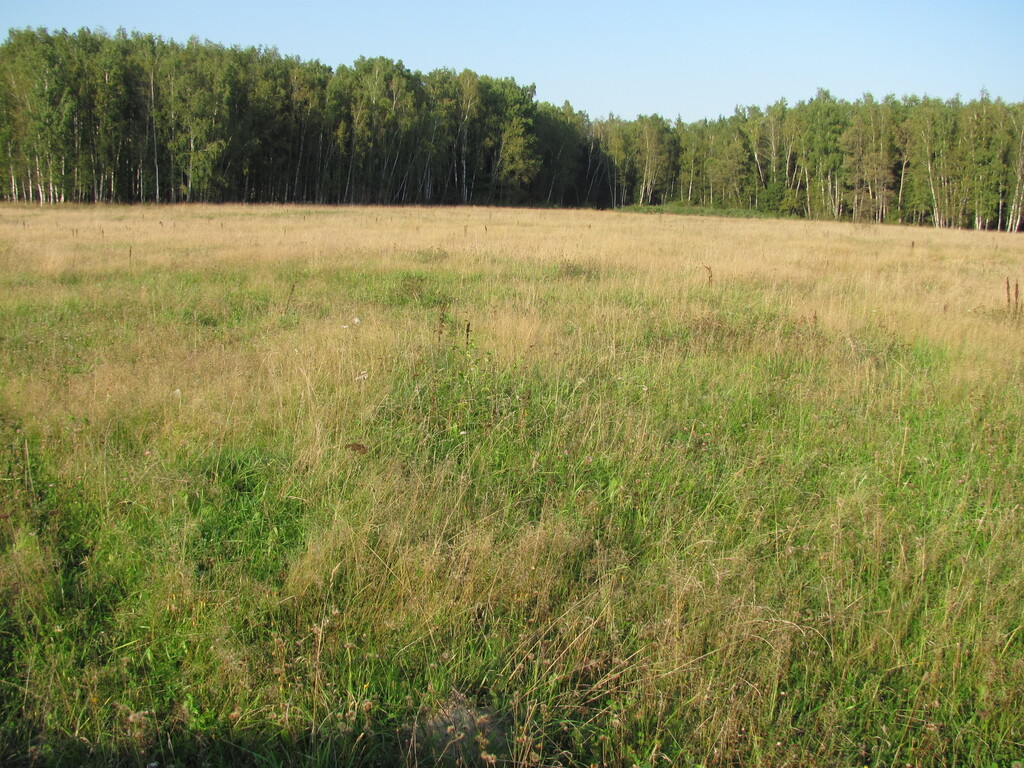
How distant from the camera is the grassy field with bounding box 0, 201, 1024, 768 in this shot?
2.14 meters

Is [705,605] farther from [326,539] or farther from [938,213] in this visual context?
[938,213]

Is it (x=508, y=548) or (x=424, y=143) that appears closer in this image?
(x=508, y=548)

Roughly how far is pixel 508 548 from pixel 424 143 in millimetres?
50429

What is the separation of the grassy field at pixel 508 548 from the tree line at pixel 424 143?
3600cm

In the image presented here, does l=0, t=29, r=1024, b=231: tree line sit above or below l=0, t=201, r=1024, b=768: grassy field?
above

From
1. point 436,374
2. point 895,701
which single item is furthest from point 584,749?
point 436,374

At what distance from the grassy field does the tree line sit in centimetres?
3600

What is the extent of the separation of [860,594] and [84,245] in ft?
48.4

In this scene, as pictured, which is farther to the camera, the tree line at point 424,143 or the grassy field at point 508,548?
the tree line at point 424,143

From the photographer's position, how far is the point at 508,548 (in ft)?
9.57

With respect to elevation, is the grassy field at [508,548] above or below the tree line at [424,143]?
below

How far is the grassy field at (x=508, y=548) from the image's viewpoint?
214 centimetres

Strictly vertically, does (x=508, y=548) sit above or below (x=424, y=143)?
below

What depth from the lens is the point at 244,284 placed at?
30.6 feet
